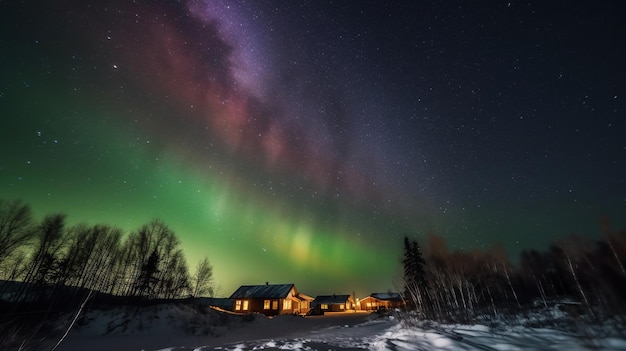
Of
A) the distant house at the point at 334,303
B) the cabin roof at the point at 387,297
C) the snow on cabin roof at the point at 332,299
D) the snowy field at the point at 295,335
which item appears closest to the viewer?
the snowy field at the point at 295,335

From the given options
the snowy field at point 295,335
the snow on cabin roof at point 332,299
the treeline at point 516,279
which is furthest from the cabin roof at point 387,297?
the snowy field at point 295,335

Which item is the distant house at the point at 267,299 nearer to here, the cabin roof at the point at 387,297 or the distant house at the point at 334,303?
the distant house at the point at 334,303

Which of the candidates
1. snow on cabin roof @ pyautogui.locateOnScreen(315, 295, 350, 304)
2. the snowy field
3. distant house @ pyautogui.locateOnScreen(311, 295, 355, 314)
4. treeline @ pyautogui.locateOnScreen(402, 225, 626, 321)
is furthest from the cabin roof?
the snowy field

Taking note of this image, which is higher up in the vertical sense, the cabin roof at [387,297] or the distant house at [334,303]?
the cabin roof at [387,297]

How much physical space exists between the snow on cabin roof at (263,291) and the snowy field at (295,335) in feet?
48.1

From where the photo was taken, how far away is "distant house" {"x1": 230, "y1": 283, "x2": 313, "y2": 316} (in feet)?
153

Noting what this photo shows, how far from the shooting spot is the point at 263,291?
163 ft

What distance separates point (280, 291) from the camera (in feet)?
161

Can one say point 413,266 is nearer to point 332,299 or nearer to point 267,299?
point 267,299

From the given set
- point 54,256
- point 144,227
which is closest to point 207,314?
point 144,227

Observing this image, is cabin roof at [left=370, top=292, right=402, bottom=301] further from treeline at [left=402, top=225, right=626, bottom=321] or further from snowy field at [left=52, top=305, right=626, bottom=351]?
snowy field at [left=52, top=305, right=626, bottom=351]

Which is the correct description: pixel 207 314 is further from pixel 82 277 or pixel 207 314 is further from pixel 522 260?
pixel 522 260

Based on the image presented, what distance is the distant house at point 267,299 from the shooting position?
46.7 m

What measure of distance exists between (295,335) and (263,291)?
3485cm
